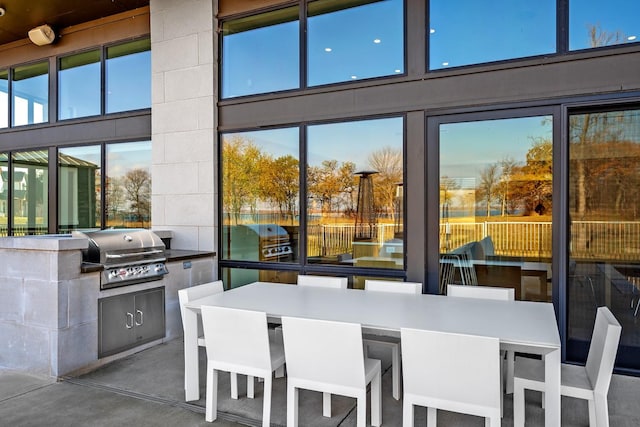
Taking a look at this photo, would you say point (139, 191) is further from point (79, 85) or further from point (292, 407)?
point (292, 407)

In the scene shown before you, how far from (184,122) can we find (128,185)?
52.3 inches

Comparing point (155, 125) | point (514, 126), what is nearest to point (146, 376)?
point (155, 125)

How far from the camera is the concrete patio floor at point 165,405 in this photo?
2.77 m

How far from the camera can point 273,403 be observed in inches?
119

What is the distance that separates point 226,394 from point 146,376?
2.65 feet

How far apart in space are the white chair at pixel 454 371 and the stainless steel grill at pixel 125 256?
280cm

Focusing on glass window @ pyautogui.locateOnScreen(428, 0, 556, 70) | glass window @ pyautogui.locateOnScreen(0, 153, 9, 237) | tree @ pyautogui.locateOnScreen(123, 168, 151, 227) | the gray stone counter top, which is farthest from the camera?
glass window @ pyautogui.locateOnScreen(0, 153, 9, 237)

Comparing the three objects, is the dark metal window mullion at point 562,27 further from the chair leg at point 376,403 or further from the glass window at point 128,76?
the glass window at point 128,76

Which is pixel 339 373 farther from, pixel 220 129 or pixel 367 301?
pixel 220 129

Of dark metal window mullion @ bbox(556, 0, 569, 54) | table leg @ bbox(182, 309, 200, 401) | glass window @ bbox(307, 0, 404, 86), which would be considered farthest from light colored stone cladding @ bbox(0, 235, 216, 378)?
dark metal window mullion @ bbox(556, 0, 569, 54)

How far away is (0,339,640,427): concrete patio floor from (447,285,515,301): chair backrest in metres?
0.72

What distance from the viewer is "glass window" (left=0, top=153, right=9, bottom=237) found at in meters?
6.95

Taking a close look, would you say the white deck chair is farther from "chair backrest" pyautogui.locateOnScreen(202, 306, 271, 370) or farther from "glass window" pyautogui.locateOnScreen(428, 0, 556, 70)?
"glass window" pyautogui.locateOnScreen(428, 0, 556, 70)

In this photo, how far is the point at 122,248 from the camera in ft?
13.0
